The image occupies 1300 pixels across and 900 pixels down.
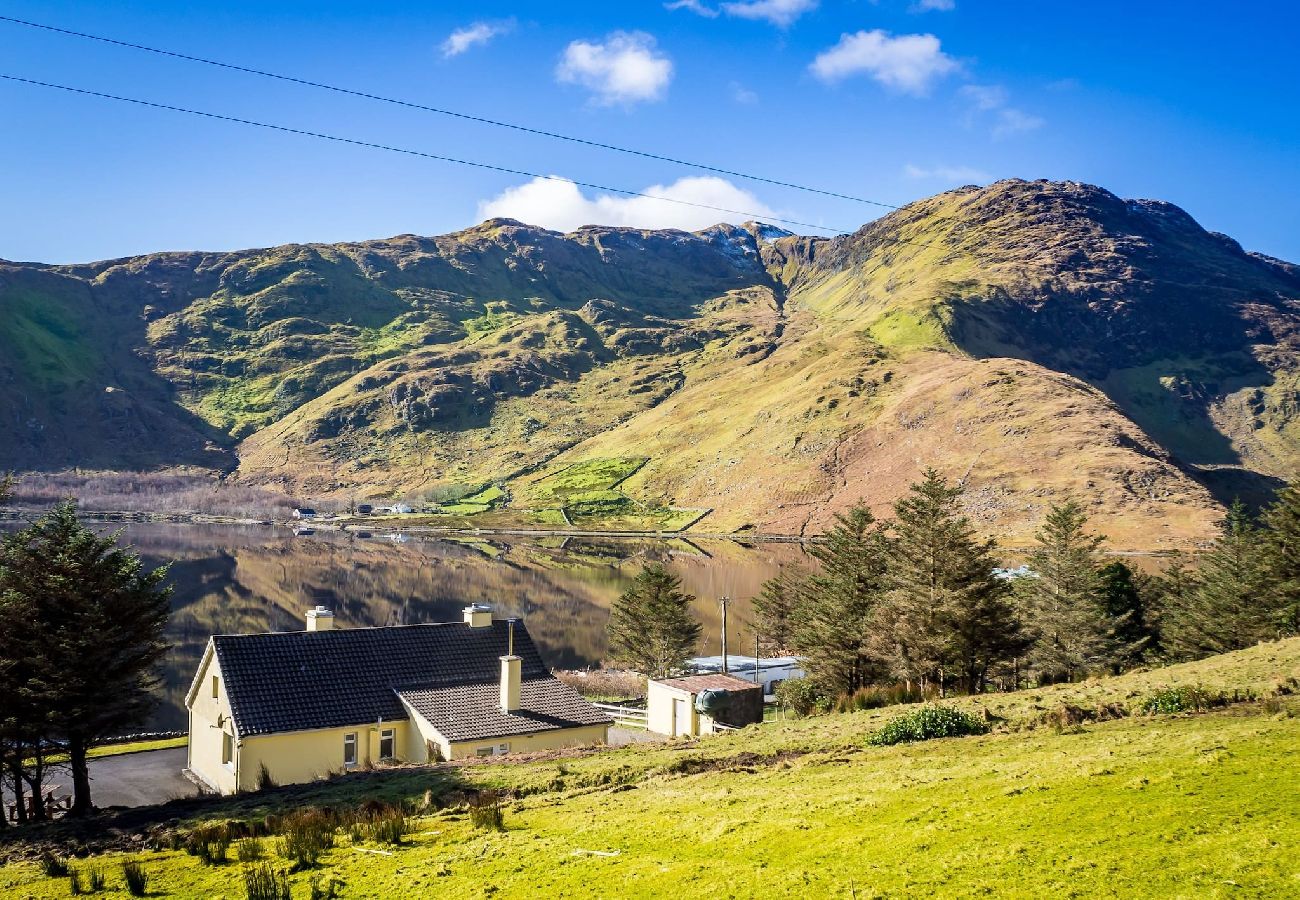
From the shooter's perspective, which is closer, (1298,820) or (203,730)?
(1298,820)

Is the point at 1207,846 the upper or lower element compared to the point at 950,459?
lower

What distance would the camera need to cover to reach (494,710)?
3341cm

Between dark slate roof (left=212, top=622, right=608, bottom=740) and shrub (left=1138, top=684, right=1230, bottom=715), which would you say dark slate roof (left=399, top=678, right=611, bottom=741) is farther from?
shrub (left=1138, top=684, right=1230, bottom=715)

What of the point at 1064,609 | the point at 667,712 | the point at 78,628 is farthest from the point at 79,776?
the point at 1064,609

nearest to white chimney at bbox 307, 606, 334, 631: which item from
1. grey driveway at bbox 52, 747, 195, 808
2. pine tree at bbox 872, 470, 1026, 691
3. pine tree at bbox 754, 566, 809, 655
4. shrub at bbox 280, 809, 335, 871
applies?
grey driveway at bbox 52, 747, 195, 808

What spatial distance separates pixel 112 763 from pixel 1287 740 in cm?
4348

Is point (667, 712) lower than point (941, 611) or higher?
lower

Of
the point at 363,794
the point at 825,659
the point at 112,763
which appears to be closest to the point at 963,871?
the point at 363,794

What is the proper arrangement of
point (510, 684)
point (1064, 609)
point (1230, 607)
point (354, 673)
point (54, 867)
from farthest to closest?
1. point (1064, 609)
2. point (1230, 607)
3. point (354, 673)
4. point (510, 684)
5. point (54, 867)

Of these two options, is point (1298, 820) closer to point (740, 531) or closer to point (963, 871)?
point (963, 871)

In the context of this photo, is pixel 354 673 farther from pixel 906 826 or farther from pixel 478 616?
pixel 906 826

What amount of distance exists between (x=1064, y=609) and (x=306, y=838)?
1742 inches

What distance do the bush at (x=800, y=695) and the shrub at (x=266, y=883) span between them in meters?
28.3

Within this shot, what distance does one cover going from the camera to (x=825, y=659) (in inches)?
1628
